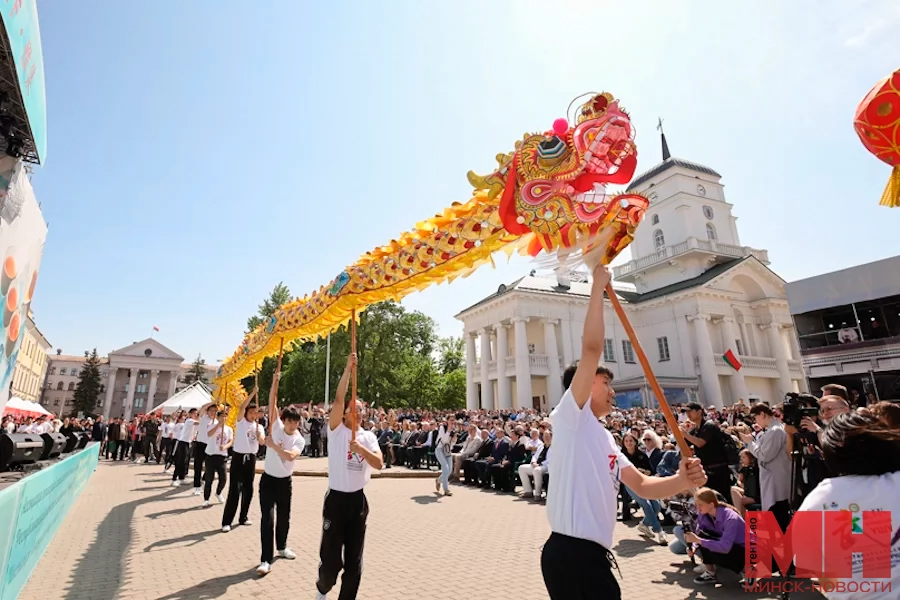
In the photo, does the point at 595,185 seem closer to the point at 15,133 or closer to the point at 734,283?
the point at 15,133

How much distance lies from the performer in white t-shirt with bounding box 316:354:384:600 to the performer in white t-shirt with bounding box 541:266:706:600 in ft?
8.00

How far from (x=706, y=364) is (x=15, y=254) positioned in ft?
117

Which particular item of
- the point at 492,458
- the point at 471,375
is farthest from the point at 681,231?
the point at 492,458

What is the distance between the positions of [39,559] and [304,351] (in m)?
38.6

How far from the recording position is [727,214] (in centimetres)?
3978

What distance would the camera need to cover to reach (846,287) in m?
17.4

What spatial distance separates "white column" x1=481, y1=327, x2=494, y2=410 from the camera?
34844 mm

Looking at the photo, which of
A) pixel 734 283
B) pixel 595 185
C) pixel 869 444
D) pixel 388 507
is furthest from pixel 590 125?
pixel 734 283

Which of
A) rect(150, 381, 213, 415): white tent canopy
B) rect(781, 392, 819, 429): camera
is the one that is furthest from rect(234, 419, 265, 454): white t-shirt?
rect(150, 381, 213, 415): white tent canopy

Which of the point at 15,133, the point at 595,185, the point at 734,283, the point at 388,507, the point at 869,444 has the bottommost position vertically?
the point at 388,507

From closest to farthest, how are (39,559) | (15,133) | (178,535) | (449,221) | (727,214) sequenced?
(449,221), (15,133), (39,559), (178,535), (727,214)

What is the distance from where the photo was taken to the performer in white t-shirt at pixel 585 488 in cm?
213

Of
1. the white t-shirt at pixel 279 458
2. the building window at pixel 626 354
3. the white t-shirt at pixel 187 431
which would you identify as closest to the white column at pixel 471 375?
the building window at pixel 626 354

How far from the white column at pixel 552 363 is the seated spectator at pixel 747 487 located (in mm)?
25359
